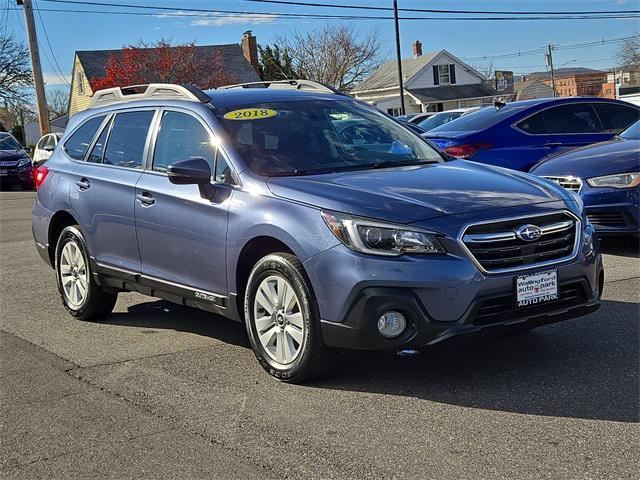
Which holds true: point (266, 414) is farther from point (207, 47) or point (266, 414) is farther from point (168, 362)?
point (207, 47)

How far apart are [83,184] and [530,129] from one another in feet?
19.9

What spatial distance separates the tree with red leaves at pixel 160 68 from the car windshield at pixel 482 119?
38.2m

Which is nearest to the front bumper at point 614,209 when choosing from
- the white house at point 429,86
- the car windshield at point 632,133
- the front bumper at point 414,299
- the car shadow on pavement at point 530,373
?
the car windshield at point 632,133

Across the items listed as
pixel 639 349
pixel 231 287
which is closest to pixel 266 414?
pixel 231 287

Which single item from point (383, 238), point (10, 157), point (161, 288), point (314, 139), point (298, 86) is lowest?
point (161, 288)

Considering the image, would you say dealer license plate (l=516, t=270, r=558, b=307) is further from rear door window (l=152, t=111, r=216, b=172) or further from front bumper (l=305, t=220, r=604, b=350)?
rear door window (l=152, t=111, r=216, b=172)

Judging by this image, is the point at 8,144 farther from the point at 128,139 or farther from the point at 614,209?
the point at 614,209

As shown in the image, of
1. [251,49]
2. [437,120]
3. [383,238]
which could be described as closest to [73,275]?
[383,238]

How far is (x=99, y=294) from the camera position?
6.61 m

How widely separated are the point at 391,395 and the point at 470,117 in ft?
23.7

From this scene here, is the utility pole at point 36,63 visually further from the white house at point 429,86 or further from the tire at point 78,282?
the white house at point 429,86

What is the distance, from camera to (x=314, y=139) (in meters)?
5.49

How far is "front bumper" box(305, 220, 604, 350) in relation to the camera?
13.8 ft

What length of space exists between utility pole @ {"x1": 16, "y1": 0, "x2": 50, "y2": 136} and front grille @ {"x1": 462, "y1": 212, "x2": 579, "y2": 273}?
26.6 meters
